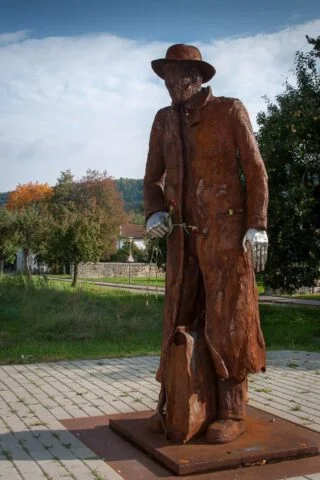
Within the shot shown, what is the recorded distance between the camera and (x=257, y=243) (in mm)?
4648

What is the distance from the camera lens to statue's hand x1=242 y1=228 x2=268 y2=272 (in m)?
4.64

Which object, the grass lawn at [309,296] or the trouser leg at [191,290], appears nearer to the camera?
the trouser leg at [191,290]

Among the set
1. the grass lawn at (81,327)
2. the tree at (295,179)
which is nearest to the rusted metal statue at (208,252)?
the grass lawn at (81,327)

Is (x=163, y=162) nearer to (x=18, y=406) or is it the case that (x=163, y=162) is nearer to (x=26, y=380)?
(x=18, y=406)

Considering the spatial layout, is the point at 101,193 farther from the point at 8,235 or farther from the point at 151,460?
the point at 151,460

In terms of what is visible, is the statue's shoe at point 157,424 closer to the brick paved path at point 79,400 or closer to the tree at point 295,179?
the brick paved path at point 79,400

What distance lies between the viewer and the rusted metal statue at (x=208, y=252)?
15.4ft

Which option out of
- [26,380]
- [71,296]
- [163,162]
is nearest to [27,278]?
[71,296]

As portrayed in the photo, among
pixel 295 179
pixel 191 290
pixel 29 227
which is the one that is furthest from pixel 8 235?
pixel 191 290

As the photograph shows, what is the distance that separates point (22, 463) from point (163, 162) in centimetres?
262

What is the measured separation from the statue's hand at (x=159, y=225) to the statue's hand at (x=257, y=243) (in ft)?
2.16

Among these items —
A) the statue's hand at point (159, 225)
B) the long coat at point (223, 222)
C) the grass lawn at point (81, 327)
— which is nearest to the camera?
the long coat at point (223, 222)

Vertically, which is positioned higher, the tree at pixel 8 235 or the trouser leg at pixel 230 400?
the tree at pixel 8 235

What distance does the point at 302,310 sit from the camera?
64.4ft
